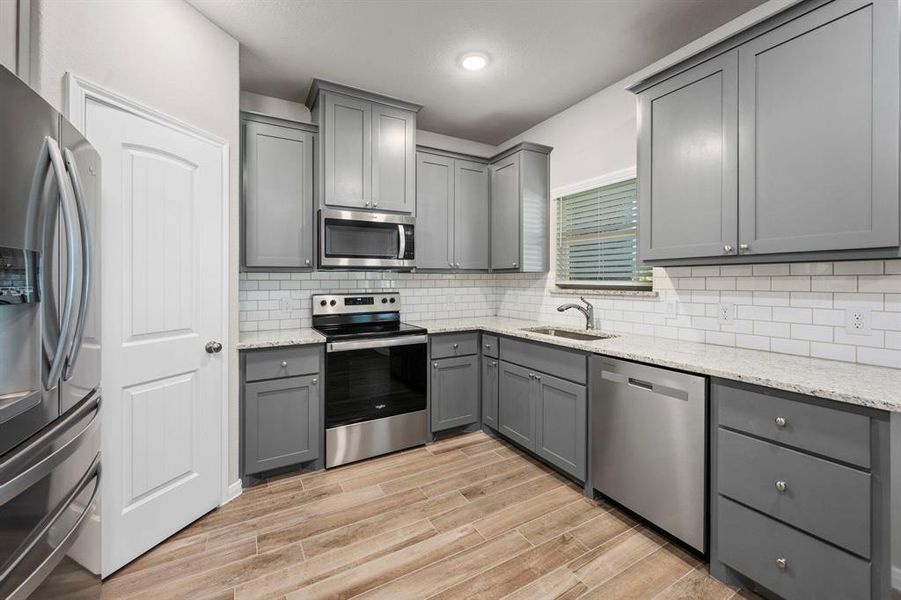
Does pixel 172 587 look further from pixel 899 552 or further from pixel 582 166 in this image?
pixel 582 166

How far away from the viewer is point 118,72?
5.60ft

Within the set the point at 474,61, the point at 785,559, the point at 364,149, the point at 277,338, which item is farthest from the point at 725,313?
the point at 277,338

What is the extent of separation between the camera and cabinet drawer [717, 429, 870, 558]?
1316 millimetres

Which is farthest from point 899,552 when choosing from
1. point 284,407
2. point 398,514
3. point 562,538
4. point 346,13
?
point 346,13

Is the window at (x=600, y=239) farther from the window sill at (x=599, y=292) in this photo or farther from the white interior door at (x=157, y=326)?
the white interior door at (x=157, y=326)

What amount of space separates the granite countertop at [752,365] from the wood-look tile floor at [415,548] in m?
0.93

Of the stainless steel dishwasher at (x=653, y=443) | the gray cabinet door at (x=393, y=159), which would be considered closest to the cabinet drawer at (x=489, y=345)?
the stainless steel dishwasher at (x=653, y=443)

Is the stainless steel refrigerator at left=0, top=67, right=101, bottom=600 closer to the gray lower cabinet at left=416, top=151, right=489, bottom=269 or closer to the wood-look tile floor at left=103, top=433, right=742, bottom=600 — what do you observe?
the wood-look tile floor at left=103, top=433, right=742, bottom=600

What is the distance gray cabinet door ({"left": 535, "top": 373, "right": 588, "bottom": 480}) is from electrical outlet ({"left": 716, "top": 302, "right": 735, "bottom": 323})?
89 cm

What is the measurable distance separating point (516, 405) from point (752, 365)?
1.57 meters

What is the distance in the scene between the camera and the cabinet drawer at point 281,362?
246cm

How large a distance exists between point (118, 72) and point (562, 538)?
306cm

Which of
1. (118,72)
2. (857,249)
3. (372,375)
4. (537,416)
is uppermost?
(118,72)

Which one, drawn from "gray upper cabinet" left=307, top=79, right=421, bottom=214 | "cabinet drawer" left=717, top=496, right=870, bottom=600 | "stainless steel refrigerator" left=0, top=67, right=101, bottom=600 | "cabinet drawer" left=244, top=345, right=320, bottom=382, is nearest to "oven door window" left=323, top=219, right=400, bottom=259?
"gray upper cabinet" left=307, top=79, right=421, bottom=214
